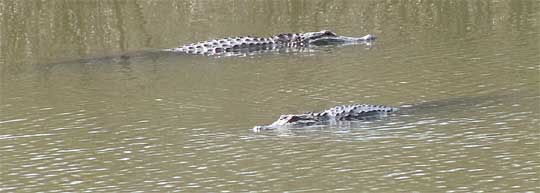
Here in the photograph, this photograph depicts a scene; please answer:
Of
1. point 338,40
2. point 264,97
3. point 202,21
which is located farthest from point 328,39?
point 264,97

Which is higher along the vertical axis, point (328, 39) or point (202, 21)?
point (202, 21)

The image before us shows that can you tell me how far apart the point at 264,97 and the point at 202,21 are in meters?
7.56

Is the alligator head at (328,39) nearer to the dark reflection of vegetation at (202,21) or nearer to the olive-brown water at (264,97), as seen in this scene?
the olive-brown water at (264,97)

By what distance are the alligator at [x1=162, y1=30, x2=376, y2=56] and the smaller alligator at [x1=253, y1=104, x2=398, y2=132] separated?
19.2 ft

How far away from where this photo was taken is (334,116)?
12188 mm

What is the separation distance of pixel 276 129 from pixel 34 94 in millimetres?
4114

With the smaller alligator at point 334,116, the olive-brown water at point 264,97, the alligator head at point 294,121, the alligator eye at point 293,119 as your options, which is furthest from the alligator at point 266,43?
the alligator eye at point 293,119

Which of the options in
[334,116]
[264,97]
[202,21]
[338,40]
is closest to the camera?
[334,116]

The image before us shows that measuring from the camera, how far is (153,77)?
1589 centimetres

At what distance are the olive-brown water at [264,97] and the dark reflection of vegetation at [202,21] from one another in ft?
0.13

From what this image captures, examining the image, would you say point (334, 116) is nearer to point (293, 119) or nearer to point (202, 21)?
point (293, 119)

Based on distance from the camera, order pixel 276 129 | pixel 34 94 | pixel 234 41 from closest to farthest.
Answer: pixel 276 129 < pixel 34 94 < pixel 234 41

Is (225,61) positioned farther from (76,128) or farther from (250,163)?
(250,163)

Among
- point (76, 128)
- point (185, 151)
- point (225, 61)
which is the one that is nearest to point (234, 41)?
point (225, 61)
